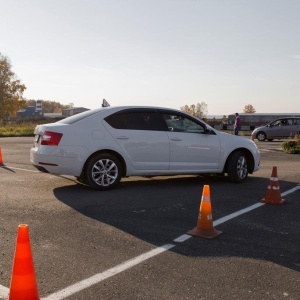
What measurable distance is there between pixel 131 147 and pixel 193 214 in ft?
8.07

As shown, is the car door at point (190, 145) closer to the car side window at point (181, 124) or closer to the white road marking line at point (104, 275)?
the car side window at point (181, 124)

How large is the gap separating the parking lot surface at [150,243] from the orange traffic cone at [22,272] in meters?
0.48

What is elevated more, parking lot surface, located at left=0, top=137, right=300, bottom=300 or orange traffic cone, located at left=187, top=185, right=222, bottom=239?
orange traffic cone, located at left=187, top=185, right=222, bottom=239

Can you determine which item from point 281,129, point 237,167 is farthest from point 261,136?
A: point 237,167

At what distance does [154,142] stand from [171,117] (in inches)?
29.8

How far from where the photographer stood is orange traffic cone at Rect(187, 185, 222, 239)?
5137 millimetres

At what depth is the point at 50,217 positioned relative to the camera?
19.6 feet

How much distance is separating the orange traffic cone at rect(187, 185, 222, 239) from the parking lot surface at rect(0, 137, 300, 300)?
4.2 inches

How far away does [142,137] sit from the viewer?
8391 millimetres

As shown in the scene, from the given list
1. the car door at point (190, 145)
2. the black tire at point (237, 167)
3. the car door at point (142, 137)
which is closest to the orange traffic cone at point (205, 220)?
the car door at point (142, 137)

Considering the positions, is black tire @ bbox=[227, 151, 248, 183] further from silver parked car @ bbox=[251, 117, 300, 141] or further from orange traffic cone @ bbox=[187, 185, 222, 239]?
silver parked car @ bbox=[251, 117, 300, 141]

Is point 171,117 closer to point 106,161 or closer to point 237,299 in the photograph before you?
point 106,161

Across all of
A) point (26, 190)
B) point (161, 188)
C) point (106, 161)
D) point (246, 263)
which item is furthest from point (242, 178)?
point (246, 263)

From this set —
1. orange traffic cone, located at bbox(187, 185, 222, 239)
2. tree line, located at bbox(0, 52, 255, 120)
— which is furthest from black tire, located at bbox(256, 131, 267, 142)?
tree line, located at bbox(0, 52, 255, 120)
